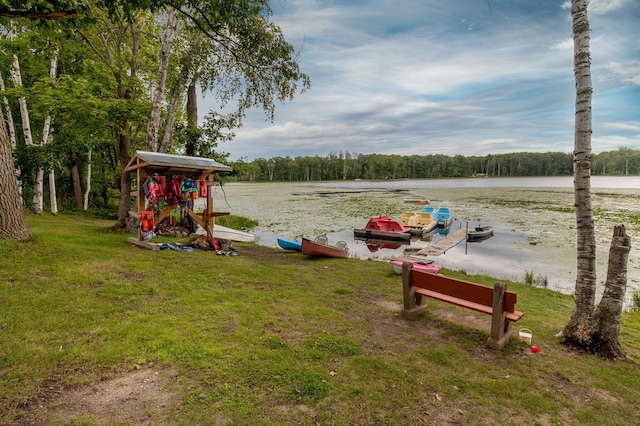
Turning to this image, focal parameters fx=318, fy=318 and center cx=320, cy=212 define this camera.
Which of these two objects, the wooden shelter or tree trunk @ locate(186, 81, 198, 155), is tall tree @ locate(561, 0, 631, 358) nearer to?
the wooden shelter

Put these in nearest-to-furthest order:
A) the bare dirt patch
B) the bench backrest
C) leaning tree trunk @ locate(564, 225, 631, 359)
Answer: the bare dirt patch, leaning tree trunk @ locate(564, 225, 631, 359), the bench backrest

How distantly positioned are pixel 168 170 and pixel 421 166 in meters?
146


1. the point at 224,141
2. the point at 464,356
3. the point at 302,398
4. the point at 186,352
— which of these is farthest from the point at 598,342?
the point at 224,141

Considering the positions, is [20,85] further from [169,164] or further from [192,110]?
[169,164]

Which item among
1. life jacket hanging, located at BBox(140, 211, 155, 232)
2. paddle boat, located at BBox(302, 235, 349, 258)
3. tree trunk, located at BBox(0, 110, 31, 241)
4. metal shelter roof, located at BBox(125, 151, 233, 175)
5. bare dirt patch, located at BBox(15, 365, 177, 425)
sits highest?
metal shelter roof, located at BBox(125, 151, 233, 175)

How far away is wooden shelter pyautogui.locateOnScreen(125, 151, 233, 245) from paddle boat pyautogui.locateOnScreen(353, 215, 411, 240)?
39.3 ft

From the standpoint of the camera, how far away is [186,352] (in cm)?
390

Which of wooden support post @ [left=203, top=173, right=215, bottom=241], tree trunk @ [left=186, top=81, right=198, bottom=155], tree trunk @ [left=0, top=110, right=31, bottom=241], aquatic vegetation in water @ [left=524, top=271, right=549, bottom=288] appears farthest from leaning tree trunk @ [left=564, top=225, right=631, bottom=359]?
tree trunk @ [left=186, top=81, right=198, bottom=155]

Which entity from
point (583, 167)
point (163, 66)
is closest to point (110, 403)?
point (583, 167)

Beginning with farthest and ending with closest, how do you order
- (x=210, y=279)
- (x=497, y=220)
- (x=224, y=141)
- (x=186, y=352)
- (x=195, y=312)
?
(x=497, y=220), (x=224, y=141), (x=210, y=279), (x=195, y=312), (x=186, y=352)

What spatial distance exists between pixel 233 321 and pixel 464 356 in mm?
3419

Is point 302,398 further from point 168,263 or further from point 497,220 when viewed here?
point 497,220

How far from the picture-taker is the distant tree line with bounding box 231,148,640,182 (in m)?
135

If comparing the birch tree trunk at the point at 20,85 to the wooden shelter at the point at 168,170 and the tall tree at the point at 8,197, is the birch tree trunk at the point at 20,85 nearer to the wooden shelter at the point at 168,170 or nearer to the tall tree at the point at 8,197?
the wooden shelter at the point at 168,170
